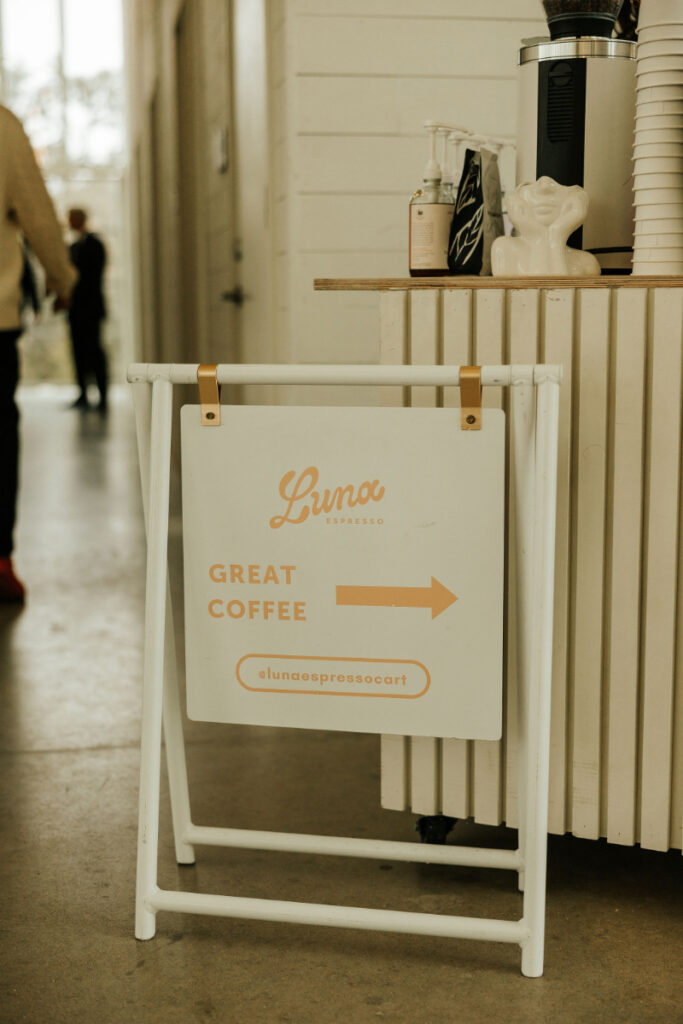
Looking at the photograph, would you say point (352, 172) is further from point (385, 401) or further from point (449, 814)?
point (449, 814)

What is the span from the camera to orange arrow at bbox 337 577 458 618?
60.2 inches

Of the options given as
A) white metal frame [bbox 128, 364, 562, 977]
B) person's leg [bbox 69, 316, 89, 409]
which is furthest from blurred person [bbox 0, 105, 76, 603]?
person's leg [bbox 69, 316, 89, 409]

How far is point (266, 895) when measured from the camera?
170 centimetres

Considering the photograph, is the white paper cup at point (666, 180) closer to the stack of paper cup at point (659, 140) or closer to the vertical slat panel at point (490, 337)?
the stack of paper cup at point (659, 140)

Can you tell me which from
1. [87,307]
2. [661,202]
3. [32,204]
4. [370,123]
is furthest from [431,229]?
[87,307]

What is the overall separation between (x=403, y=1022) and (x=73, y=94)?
11.6 meters

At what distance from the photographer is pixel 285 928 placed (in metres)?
1.61

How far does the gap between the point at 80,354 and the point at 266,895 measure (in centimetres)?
885

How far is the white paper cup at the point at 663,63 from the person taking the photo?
5.18 ft

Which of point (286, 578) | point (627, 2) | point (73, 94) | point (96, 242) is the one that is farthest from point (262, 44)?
point (73, 94)

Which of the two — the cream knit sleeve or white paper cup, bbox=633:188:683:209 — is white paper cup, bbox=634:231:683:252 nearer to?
white paper cup, bbox=633:188:683:209

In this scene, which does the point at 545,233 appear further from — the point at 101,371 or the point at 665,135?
the point at 101,371

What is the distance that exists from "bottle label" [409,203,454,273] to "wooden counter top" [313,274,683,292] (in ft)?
0.39

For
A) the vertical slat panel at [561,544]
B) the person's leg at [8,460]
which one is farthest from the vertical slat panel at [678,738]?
the person's leg at [8,460]
